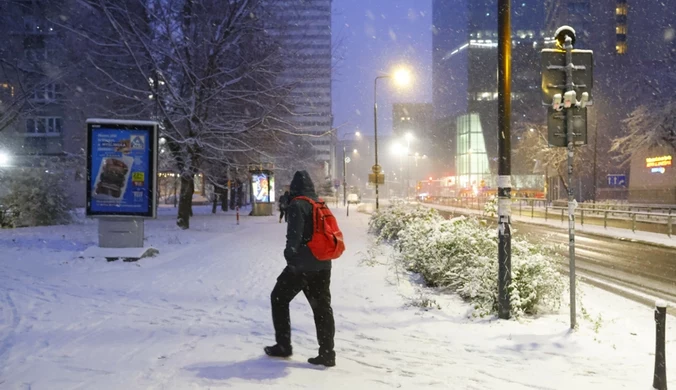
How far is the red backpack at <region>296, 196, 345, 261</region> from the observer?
4.60m

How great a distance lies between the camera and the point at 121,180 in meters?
12.9

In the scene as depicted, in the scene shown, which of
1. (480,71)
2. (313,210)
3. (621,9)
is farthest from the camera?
(480,71)

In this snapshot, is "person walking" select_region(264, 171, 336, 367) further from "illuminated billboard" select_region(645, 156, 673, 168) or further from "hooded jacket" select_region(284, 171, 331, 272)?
"illuminated billboard" select_region(645, 156, 673, 168)

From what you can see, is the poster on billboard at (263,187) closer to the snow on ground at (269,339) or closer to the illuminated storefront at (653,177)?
the snow on ground at (269,339)

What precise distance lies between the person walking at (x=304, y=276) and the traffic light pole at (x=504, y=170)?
2.85 meters

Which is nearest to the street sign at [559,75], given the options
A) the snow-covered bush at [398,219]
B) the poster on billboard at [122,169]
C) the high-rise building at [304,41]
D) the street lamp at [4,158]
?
the snow-covered bush at [398,219]

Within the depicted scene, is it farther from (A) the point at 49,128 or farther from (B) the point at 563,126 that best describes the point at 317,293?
(A) the point at 49,128

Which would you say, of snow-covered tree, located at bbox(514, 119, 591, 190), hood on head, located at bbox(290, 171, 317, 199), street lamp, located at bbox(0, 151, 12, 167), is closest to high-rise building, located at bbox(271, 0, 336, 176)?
hood on head, located at bbox(290, 171, 317, 199)

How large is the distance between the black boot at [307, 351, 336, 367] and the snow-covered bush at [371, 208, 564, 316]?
2823 millimetres

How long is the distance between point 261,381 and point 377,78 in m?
26.2

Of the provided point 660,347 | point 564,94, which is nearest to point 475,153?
point 564,94

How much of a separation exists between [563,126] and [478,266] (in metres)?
2.64

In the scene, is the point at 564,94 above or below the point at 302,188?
above

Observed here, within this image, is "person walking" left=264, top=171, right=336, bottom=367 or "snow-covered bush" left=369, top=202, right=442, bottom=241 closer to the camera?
"person walking" left=264, top=171, right=336, bottom=367
